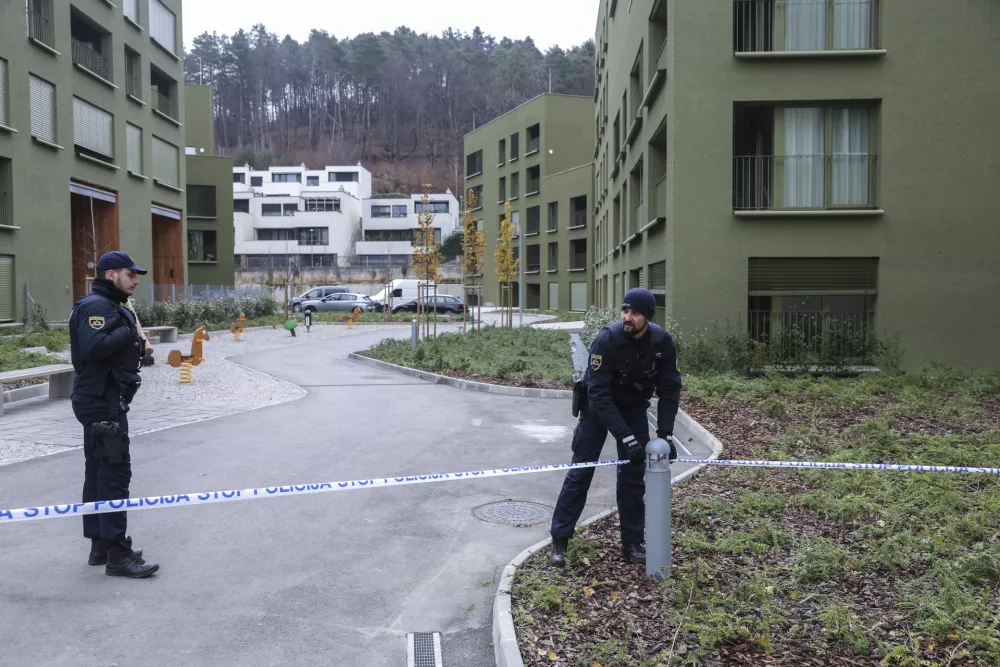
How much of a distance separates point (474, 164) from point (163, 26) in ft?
117

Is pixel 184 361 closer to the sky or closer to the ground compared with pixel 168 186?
closer to the ground

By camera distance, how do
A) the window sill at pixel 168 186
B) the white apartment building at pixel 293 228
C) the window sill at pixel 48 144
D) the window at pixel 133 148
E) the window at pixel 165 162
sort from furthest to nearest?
the white apartment building at pixel 293 228 < the window at pixel 165 162 < the window sill at pixel 168 186 < the window at pixel 133 148 < the window sill at pixel 48 144

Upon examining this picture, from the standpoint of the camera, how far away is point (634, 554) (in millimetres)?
5293

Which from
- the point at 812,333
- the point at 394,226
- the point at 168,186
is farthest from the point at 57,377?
the point at 394,226

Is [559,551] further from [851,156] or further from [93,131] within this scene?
[93,131]

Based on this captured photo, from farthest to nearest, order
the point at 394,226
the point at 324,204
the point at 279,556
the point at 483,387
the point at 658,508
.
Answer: the point at 394,226
the point at 324,204
the point at 483,387
the point at 279,556
the point at 658,508

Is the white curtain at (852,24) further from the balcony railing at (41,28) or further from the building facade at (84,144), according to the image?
the balcony railing at (41,28)

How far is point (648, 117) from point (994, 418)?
38.9 ft

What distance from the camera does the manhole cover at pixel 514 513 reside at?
652 cm

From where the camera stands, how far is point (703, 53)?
622 inches

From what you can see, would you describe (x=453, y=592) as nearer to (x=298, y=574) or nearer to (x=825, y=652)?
(x=298, y=574)

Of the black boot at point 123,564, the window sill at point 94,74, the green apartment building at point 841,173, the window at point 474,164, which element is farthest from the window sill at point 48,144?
the window at point 474,164

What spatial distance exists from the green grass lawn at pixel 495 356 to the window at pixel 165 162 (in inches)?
678

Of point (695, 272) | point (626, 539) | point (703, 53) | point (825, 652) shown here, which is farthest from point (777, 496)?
point (703, 53)
